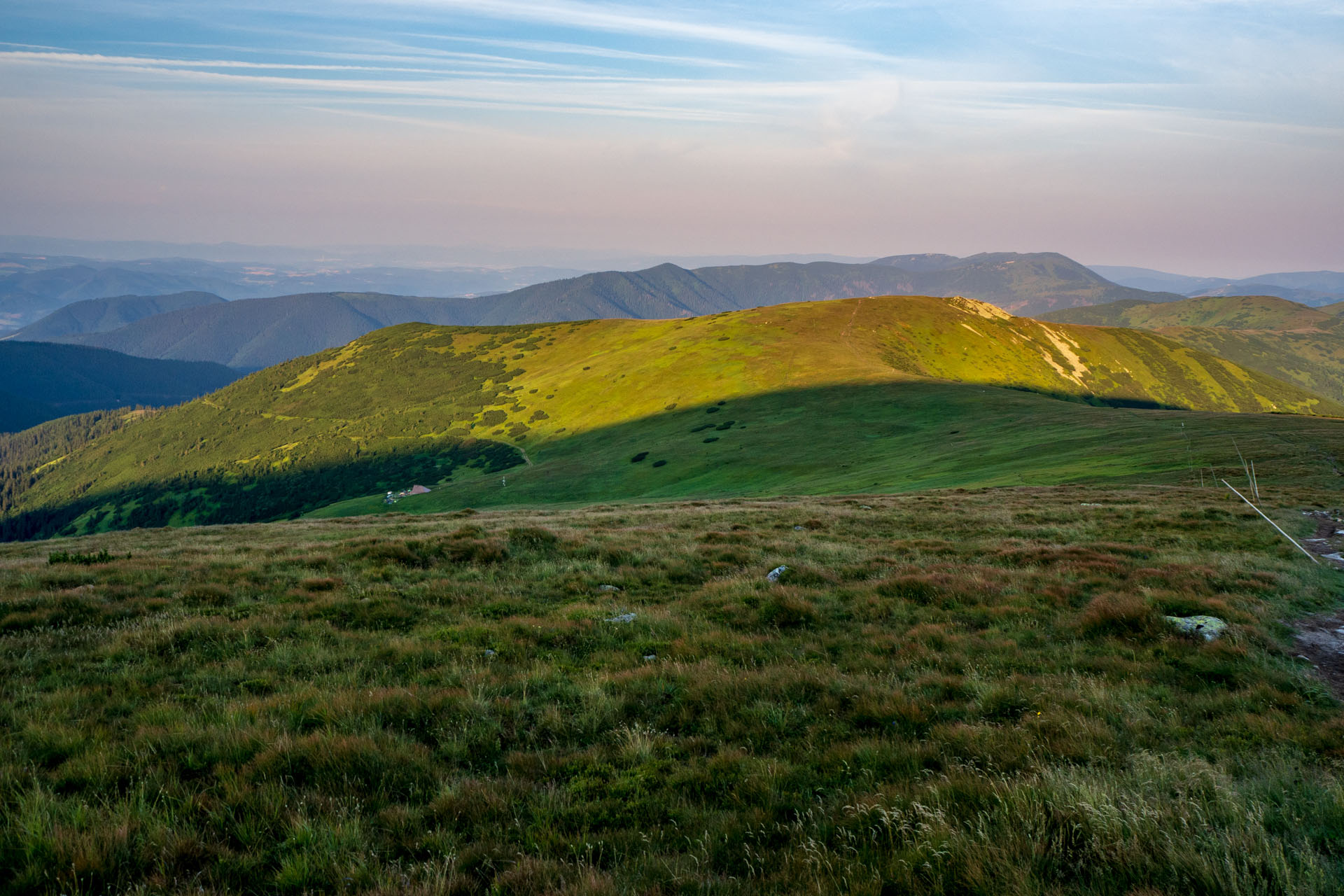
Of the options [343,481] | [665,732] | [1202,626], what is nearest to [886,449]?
[1202,626]

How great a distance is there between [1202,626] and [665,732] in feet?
32.0

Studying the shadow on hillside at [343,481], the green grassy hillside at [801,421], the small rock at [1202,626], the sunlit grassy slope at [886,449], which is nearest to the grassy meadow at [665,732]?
the small rock at [1202,626]

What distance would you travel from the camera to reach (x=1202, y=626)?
10531 mm

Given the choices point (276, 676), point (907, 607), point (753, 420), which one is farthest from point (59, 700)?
point (753, 420)

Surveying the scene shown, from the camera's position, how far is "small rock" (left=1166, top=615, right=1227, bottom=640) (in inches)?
400

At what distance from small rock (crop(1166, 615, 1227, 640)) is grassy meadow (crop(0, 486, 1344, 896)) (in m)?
0.23

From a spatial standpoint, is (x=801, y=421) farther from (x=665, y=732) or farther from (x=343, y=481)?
(x=343, y=481)

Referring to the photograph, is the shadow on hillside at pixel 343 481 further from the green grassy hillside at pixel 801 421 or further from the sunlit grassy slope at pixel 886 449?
the sunlit grassy slope at pixel 886 449

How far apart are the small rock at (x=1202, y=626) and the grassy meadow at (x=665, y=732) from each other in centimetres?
23

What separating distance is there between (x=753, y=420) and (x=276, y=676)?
104 m

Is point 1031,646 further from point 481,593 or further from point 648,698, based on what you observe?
point 481,593

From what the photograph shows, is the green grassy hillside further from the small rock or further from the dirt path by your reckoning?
the small rock

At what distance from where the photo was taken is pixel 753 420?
110438mm

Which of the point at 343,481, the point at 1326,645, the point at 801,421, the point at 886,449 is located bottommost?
the point at 343,481
